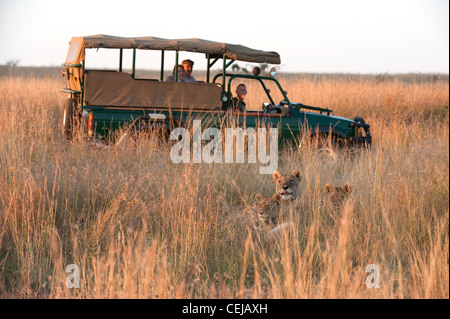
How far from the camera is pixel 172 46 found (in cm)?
923

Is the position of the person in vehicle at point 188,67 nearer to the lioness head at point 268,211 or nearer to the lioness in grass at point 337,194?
the lioness in grass at point 337,194

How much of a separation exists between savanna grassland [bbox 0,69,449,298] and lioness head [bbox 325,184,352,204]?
0.43ft

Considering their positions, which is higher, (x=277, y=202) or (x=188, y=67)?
(x=188, y=67)

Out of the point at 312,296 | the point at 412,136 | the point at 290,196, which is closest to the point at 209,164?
the point at 290,196

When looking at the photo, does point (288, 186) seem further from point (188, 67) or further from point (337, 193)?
point (188, 67)

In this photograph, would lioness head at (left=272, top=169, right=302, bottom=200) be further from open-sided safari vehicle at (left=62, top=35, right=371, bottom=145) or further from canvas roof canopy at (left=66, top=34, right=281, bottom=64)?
canvas roof canopy at (left=66, top=34, right=281, bottom=64)

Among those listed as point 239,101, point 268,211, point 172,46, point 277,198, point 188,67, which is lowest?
point 268,211

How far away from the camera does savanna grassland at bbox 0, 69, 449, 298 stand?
425 centimetres

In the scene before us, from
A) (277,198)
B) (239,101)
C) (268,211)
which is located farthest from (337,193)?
(239,101)

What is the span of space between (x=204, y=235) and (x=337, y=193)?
182 centimetres

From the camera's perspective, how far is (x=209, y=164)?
769 cm

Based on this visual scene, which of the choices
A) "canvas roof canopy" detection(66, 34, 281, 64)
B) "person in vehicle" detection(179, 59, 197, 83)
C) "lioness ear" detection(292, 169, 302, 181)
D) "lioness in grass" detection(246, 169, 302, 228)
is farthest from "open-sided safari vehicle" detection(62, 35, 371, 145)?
"lioness in grass" detection(246, 169, 302, 228)
